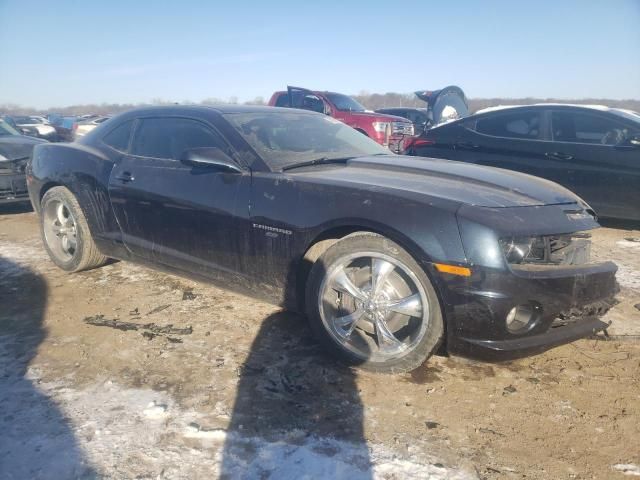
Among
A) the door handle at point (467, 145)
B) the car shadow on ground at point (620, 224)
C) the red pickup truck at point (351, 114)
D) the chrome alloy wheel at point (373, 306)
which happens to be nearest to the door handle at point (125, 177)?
the chrome alloy wheel at point (373, 306)

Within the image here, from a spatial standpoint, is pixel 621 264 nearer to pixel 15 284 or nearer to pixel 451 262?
pixel 451 262

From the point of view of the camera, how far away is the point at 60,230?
159 inches

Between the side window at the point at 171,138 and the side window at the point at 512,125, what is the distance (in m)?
3.80

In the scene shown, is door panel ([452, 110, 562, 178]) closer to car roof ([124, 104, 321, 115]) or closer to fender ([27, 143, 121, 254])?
car roof ([124, 104, 321, 115])

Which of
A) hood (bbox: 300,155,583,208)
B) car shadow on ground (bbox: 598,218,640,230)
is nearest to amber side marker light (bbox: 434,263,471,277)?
hood (bbox: 300,155,583,208)

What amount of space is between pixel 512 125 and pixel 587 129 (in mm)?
790

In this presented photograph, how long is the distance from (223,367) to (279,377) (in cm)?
33

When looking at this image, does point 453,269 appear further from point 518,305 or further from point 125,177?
point 125,177

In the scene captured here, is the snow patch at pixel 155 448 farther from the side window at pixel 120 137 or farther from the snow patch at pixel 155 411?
the side window at pixel 120 137

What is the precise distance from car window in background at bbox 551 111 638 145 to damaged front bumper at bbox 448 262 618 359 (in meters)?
3.51

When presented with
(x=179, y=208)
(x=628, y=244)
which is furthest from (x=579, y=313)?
(x=628, y=244)

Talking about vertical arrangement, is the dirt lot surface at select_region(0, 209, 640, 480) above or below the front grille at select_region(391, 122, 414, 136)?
below

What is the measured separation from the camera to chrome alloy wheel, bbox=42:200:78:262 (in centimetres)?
400

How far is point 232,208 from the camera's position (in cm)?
282
